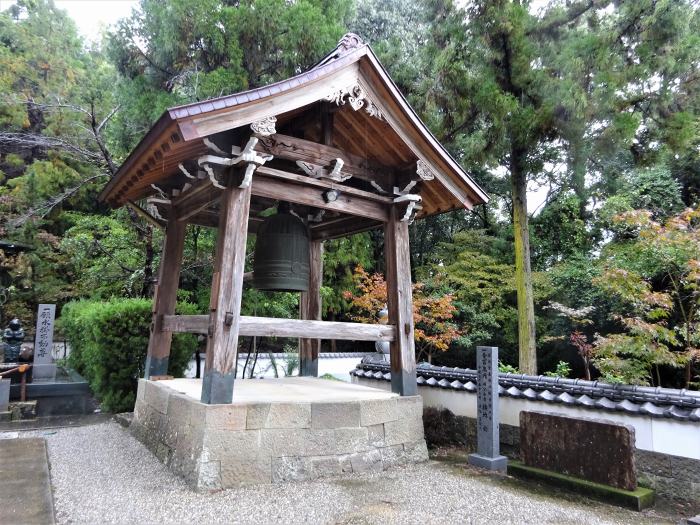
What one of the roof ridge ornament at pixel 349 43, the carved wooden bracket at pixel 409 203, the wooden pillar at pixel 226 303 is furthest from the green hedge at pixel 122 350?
the roof ridge ornament at pixel 349 43

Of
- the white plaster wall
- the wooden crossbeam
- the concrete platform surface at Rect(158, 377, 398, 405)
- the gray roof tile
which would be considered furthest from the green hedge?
the white plaster wall

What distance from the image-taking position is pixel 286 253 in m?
5.31

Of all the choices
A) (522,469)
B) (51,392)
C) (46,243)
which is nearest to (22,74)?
(46,243)

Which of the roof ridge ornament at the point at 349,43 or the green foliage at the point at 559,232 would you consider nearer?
the roof ridge ornament at the point at 349,43

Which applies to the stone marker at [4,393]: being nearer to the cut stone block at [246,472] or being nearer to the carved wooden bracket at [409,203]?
the cut stone block at [246,472]

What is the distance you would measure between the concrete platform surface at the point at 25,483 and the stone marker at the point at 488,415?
3942 millimetres

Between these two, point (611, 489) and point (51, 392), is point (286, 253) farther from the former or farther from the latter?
point (51, 392)

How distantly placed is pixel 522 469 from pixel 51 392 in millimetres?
8704

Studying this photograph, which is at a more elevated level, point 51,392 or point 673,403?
point 673,403

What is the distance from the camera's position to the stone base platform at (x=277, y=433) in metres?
3.99

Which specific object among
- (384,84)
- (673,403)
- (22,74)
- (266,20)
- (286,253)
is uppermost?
(22,74)

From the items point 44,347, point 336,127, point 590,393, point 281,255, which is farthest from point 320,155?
point 44,347

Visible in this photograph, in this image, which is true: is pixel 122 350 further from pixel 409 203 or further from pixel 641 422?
→ pixel 641 422

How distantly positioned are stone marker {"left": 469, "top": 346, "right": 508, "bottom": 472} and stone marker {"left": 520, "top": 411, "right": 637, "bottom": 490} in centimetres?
31
